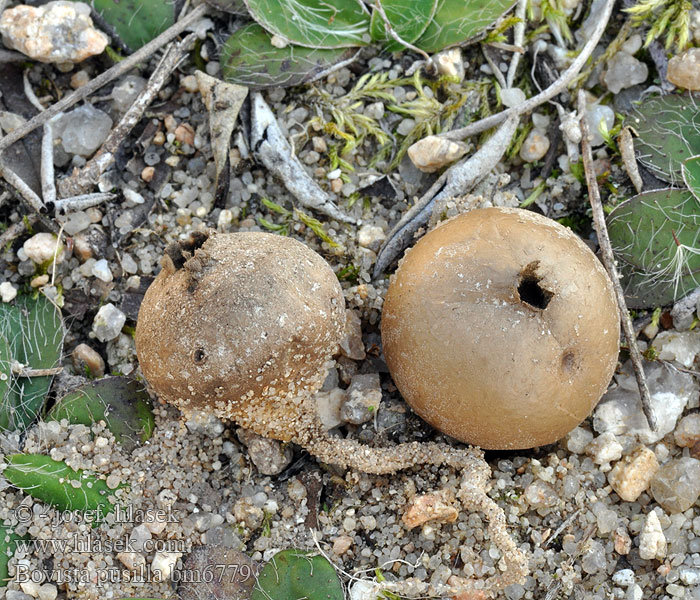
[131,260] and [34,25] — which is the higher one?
[34,25]

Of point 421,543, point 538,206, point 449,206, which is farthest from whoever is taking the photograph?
point 538,206

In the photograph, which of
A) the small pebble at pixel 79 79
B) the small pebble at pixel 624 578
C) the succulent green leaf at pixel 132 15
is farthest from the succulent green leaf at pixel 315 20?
the small pebble at pixel 624 578

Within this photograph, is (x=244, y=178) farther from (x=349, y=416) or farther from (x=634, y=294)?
(x=634, y=294)

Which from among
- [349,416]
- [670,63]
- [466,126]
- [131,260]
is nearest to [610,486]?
[349,416]

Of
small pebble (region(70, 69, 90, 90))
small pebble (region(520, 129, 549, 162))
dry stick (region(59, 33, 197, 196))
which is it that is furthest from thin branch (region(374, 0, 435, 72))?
small pebble (region(70, 69, 90, 90))

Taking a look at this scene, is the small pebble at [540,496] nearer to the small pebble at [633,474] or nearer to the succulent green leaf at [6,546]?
the small pebble at [633,474]

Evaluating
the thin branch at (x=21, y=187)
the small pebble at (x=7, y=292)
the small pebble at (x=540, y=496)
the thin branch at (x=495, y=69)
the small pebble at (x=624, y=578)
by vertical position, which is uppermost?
the thin branch at (x=495, y=69)

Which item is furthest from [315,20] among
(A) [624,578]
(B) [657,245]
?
(A) [624,578]
